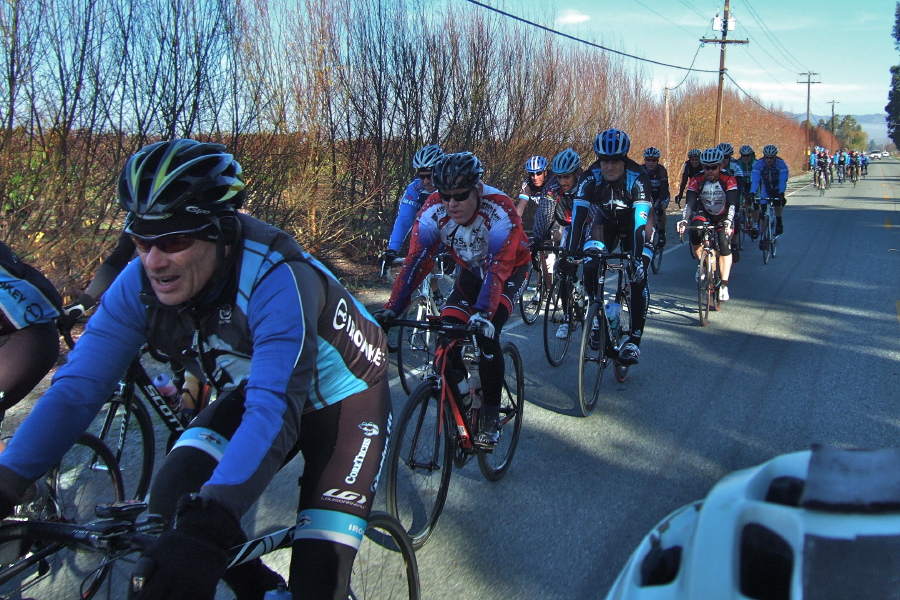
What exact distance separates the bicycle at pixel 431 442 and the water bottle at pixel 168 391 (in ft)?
4.11

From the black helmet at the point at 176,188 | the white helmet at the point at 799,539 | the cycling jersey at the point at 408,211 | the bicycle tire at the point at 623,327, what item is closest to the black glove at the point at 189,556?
the black helmet at the point at 176,188

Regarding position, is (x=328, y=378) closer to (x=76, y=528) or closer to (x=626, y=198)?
(x=76, y=528)

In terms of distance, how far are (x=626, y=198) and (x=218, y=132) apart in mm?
5662

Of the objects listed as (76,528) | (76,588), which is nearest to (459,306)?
(76,588)

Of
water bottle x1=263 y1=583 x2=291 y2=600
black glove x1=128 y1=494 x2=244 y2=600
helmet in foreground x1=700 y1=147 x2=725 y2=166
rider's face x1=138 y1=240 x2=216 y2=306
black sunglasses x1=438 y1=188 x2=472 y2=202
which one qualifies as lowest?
water bottle x1=263 y1=583 x2=291 y2=600

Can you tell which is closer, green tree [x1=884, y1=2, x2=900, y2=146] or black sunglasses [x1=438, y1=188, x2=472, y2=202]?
black sunglasses [x1=438, y1=188, x2=472, y2=202]

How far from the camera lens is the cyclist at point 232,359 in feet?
6.49

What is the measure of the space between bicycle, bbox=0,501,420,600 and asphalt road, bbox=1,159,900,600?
383 millimetres

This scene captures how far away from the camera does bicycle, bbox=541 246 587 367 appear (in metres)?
7.14

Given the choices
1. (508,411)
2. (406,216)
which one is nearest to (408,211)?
(406,216)

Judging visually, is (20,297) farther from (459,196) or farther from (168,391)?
(459,196)

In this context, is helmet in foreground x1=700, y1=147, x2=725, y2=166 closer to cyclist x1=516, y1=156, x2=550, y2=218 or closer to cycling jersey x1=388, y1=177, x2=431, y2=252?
cyclist x1=516, y1=156, x2=550, y2=218

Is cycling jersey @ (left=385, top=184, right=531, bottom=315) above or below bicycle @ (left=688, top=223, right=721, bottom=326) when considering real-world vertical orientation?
above

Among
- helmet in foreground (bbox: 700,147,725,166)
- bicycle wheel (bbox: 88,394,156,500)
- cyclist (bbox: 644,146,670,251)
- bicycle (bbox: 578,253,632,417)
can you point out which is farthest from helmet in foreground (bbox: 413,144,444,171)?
cyclist (bbox: 644,146,670,251)
